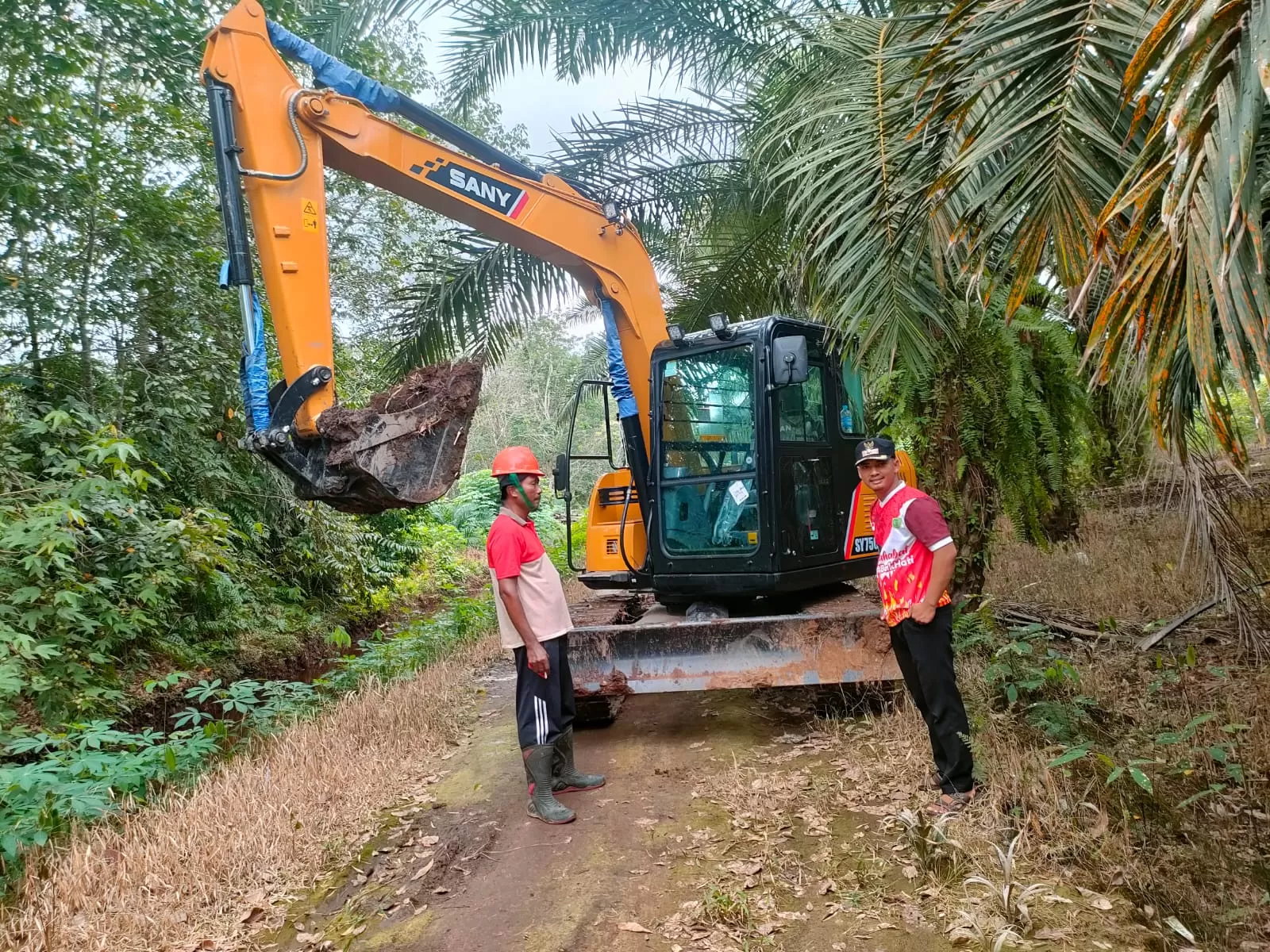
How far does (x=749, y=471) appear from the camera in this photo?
5.09 m

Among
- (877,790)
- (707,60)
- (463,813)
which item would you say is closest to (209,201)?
(707,60)

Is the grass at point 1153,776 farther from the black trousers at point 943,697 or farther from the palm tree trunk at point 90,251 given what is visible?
the palm tree trunk at point 90,251

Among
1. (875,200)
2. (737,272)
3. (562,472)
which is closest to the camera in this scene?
(875,200)

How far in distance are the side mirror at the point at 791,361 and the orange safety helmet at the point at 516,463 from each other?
1.58 meters

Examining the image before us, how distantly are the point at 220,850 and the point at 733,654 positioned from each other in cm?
276

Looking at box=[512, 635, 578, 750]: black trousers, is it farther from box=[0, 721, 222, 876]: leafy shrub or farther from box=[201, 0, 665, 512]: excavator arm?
box=[0, 721, 222, 876]: leafy shrub

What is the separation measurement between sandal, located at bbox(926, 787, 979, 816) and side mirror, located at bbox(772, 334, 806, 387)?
2.30m

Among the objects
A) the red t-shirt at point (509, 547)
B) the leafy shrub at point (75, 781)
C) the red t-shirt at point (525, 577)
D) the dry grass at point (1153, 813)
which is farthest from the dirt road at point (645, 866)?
the leafy shrub at point (75, 781)

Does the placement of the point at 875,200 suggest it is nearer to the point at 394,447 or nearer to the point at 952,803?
the point at 394,447

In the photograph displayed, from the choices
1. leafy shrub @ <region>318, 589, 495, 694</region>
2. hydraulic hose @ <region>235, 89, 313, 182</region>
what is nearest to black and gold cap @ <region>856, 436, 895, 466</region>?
hydraulic hose @ <region>235, 89, 313, 182</region>

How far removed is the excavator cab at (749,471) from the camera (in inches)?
197

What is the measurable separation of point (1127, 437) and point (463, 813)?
5.02 meters

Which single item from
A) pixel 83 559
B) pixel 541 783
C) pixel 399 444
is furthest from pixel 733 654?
pixel 83 559

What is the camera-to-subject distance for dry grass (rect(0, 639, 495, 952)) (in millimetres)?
3143
